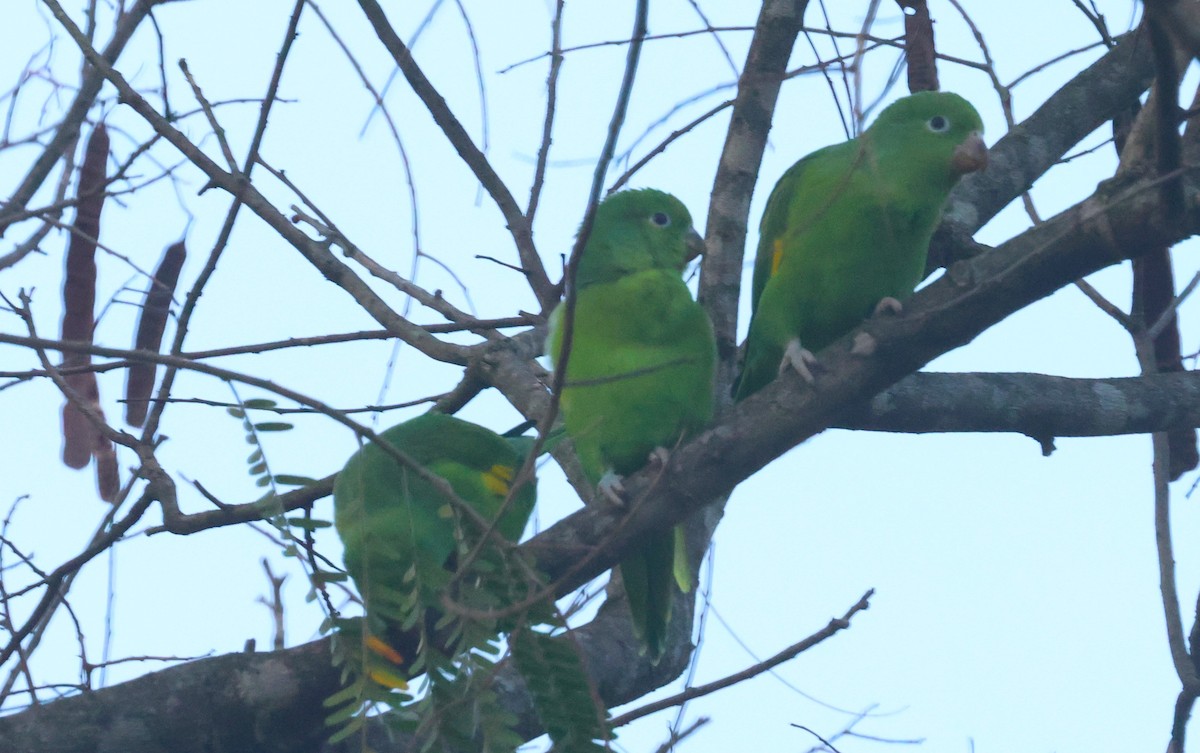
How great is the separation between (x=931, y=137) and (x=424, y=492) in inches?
77.5

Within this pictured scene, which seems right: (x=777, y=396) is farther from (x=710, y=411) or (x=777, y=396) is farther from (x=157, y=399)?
(x=157, y=399)

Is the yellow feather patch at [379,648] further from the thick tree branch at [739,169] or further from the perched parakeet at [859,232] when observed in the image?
the thick tree branch at [739,169]

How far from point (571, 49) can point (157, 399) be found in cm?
152

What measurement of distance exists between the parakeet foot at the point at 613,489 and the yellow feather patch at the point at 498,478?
341mm

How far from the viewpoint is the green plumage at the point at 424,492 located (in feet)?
9.92

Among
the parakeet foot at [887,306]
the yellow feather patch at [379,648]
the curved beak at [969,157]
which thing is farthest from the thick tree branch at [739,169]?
the yellow feather patch at [379,648]

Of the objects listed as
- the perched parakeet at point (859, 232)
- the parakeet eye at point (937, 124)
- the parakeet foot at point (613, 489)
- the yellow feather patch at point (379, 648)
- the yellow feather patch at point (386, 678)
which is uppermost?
the parakeet eye at point (937, 124)

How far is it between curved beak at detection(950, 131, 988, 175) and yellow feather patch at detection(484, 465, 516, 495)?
169 cm

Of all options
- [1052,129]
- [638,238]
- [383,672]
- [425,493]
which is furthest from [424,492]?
[1052,129]

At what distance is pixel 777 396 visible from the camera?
2723 mm

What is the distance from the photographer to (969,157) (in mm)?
3666

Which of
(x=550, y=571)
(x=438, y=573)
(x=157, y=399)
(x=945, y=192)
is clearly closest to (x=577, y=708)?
(x=438, y=573)

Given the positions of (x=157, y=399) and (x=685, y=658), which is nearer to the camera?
(x=157, y=399)

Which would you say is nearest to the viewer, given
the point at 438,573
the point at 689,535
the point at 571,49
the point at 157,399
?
the point at 438,573
